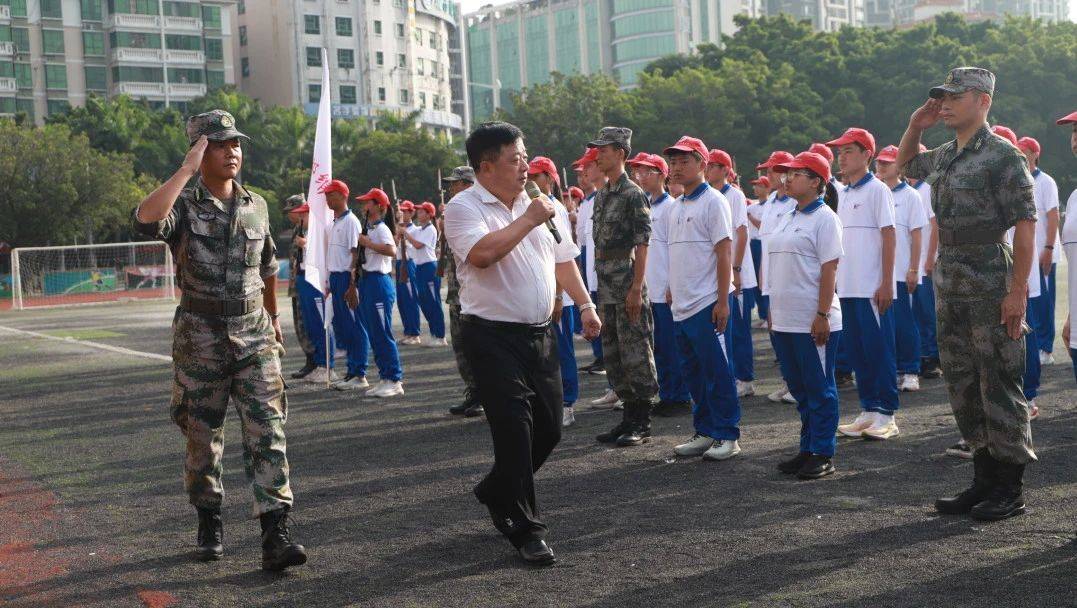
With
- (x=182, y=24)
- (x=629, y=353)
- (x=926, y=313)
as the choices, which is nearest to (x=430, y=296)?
(x=926, y=313)

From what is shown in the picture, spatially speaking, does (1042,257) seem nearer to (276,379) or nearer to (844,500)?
(844,500)

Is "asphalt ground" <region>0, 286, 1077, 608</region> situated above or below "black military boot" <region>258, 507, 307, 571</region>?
below

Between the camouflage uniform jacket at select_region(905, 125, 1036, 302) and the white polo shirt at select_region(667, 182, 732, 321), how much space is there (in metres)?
1.86

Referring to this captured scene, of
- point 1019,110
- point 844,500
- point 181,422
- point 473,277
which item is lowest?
point 844,500

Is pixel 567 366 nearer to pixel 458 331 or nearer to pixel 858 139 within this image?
pixel 458 331

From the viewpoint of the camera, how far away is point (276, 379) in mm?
5727

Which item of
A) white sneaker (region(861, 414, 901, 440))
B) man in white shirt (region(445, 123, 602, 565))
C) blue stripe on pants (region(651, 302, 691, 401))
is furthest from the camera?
blue stripe on pants (region(651, 302, 691, 401))

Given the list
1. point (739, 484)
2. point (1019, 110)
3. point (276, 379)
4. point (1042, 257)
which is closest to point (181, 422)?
point (276, 379)

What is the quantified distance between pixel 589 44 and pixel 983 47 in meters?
76.1

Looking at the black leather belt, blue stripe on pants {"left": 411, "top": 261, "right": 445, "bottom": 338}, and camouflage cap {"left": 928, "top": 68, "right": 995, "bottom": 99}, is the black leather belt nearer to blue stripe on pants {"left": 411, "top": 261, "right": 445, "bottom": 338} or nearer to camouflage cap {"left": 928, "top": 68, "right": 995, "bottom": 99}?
camouflage cap {"left": 928, "top": 68, "right": 995, "bottom": 99}

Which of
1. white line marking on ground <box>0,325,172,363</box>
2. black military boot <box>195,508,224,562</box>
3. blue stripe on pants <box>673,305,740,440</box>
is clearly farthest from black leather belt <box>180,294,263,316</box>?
white line marking on ground <box>0,325,172,363</box>

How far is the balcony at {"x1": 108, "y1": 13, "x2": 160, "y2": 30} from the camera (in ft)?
254

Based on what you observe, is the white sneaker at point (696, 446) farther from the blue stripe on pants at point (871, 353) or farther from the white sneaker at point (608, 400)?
the white sneaker at point (608, 400)

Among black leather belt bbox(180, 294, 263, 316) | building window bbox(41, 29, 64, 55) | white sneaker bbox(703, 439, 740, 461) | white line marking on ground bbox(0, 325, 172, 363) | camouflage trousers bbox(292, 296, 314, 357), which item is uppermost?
building window bbox(41, 29, 64, 55)
